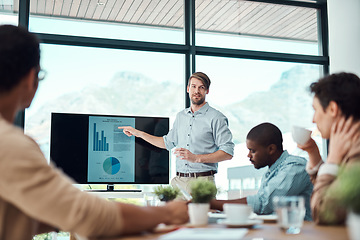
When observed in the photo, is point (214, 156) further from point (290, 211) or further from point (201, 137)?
point (290, 211)

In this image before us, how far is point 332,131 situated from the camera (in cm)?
153

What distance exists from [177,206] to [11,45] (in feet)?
2.18

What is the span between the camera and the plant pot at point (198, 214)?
4.85 feet

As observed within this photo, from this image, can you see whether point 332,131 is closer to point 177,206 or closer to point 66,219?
point 177,206

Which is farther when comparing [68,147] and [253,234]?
[68,147]

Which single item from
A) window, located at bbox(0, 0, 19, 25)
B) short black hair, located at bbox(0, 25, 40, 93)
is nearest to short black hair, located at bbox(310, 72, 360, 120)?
short black hair, located at bbox(0, 25, 40, 93)

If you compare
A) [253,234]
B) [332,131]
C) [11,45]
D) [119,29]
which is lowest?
[253,234]

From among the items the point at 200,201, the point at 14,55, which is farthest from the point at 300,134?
the point at 14,55

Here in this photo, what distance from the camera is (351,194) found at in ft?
2.78

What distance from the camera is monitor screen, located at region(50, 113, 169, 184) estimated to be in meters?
4.15

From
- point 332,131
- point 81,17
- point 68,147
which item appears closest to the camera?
point 332,131

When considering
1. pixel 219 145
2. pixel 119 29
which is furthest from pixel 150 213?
pixel 119 29

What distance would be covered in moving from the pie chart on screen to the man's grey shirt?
62 cm

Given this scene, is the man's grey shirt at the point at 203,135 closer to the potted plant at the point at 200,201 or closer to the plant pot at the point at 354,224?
the potted plant at the point at 200,201
